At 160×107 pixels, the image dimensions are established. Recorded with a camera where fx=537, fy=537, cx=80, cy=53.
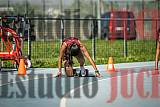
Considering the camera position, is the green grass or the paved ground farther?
the green grass

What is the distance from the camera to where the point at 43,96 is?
11.7 m

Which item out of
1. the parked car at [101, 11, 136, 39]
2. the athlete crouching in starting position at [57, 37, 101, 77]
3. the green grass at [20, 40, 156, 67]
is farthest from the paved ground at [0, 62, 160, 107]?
the parked car at [101, 11, 136, 39]

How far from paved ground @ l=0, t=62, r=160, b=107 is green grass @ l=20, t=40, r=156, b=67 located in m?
4.73

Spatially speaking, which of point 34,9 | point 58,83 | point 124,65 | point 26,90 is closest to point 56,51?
point 124,65

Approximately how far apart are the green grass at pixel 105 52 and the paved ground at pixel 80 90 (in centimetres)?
473

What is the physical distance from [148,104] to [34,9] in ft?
110

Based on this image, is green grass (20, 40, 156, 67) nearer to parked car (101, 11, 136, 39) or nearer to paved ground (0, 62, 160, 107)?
parked car (101, 11, 136, 39)

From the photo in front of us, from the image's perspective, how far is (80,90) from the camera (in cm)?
1289

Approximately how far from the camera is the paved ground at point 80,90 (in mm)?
10781

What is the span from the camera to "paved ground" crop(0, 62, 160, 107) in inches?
424

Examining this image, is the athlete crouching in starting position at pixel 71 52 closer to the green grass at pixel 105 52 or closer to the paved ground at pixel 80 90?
the paved ground at pixel 80 90

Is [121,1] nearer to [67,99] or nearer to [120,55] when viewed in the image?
[120,55]

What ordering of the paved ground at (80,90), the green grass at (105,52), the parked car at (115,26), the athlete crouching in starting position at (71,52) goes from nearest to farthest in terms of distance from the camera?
the paved ground at (80,90), the athlete crouching in starting position at (71,52), the green grass at (105,52), the parked car at (115,26)

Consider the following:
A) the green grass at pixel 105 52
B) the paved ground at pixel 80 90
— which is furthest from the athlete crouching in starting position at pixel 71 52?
the green grass at pixel 105 52
